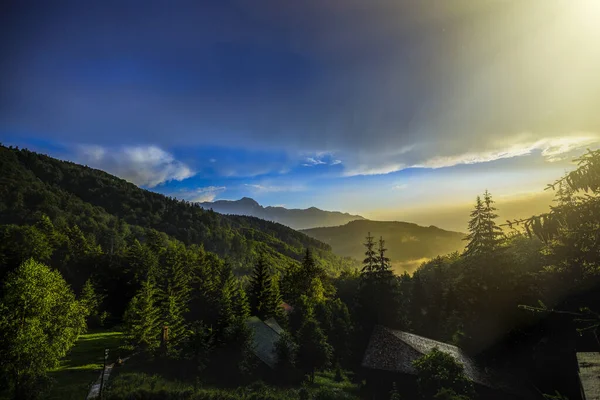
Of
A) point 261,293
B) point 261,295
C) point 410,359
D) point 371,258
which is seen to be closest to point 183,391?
point 410,359

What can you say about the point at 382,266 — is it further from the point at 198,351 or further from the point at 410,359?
the point at 198,351

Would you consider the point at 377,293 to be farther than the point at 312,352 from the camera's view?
Yes

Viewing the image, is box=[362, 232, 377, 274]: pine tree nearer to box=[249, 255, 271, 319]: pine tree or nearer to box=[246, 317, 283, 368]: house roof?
box=[246, 317, 283, 368]: house roof

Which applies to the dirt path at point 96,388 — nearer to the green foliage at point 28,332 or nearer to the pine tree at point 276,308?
the green foliage at point 28,332

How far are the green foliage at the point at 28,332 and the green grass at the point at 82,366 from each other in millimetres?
2079

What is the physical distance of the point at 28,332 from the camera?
81.5ft

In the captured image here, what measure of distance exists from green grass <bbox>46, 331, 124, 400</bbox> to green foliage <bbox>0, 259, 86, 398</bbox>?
208 centimetres

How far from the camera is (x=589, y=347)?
23297 mm

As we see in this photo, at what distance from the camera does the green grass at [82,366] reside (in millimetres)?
26375

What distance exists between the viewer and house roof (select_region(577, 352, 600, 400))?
26.5 ft

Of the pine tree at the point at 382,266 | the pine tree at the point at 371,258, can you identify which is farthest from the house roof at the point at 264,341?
the pine tree at the point at 382,266

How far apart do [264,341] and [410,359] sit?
16.7 metres

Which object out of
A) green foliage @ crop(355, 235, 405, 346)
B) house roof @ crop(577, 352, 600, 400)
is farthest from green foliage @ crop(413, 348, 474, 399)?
green foliage @ crop(355, 235, 405, 346)

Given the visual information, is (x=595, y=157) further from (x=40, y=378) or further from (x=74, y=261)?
(x=74, y=261)
